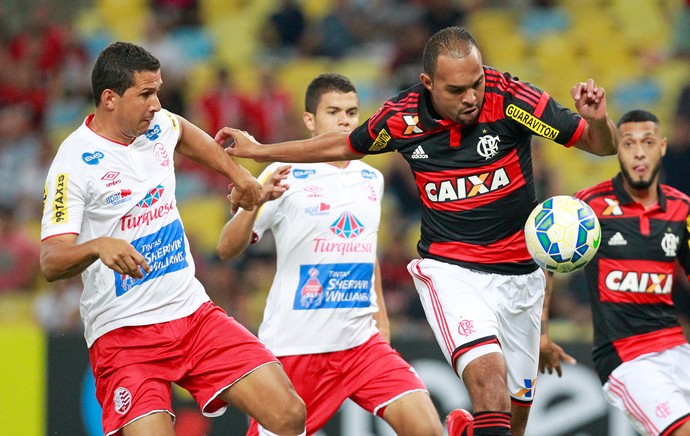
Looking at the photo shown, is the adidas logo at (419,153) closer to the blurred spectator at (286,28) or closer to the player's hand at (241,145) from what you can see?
the player's hand at (241,145)

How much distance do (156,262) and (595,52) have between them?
9.71 metres

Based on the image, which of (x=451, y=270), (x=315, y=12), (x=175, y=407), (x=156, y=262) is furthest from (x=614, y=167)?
(x=156, y=262)

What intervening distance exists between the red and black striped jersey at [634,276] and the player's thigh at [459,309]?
1.53 meters

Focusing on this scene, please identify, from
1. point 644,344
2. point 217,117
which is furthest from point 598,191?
point 217,117

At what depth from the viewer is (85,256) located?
552cm

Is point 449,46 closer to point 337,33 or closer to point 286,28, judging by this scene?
point 337,33

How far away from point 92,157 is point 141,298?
32.6 inches

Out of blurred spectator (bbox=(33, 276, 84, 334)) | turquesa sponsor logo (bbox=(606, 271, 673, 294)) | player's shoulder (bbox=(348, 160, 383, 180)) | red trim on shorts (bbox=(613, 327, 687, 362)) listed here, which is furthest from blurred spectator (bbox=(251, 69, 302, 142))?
red trim on shorts (bbox=(613, 327, 687, 362))

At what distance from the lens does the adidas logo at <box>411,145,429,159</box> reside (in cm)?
639

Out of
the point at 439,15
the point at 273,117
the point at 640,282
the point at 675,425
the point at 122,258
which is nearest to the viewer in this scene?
the point at 122,258

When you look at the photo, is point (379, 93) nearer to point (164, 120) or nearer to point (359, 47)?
point (359, 47)

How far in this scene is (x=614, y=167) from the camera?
43.5 ft

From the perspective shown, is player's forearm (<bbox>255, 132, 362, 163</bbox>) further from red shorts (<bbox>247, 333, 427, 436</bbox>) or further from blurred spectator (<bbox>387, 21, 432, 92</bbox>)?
blurred spectator (<bbox>387, 21, 432, 92</bbox>)

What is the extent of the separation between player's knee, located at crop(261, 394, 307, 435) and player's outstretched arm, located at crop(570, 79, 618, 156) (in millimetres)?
2133
